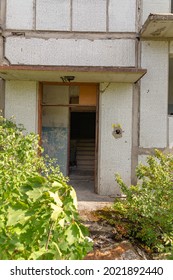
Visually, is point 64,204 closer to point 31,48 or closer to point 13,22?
point 31,48

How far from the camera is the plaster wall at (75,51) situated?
654 cm

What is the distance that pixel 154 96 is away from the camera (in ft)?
21.7

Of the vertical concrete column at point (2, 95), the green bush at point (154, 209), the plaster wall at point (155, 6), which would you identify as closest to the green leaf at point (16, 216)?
the green bush at point (154, 209)

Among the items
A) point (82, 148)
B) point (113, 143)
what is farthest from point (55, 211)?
point (82, 148)

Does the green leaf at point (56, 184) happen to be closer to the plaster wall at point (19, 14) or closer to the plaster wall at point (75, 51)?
the plaster wall at point (75, 51)

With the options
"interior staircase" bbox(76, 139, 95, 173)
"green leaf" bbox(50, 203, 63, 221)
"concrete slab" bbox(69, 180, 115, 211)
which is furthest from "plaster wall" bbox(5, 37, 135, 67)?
"green leaf" bbox(50, 203, 63, 221)

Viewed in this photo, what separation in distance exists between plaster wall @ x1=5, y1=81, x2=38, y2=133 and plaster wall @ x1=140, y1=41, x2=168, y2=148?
3171mm

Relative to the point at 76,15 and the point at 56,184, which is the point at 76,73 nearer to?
the point at 76,15

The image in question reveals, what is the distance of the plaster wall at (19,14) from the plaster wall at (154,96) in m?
3.36

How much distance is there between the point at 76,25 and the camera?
256 inches

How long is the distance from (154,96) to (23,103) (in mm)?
3845

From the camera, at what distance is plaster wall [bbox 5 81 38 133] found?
6.71 meters

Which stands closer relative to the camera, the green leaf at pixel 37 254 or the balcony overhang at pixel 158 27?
the green leaf at pixel 37 254

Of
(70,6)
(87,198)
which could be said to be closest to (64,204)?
(87,198)
